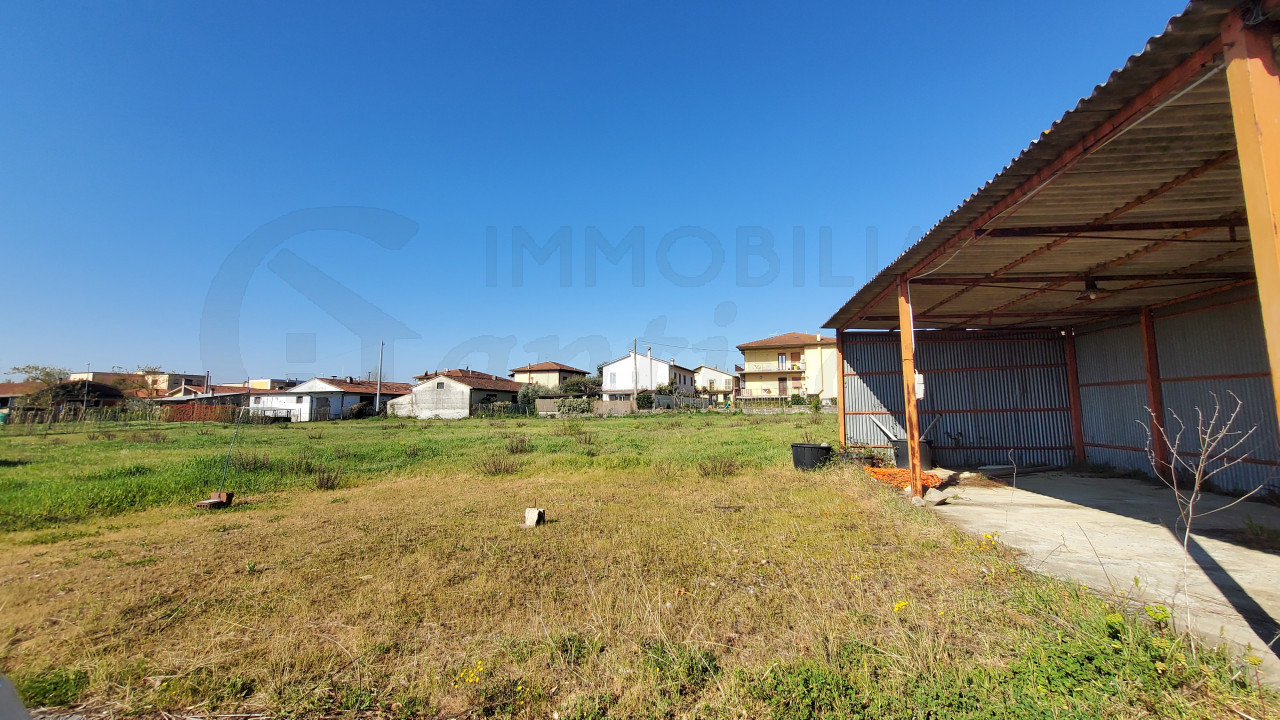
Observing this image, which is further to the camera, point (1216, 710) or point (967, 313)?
point (967, 313)

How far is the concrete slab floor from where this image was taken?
3516 millimetres

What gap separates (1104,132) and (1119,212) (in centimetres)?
233

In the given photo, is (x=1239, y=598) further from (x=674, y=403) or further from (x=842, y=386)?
(x=674, y=403)

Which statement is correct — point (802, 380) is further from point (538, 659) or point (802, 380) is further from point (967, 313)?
→ point (538, 659)

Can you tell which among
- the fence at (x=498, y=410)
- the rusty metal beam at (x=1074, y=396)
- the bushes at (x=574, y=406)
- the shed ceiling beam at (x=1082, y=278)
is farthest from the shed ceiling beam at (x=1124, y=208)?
the fence at (x=498, y=410)

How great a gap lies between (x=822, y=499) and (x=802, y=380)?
4206cm

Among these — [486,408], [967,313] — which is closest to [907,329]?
→ [967,313]

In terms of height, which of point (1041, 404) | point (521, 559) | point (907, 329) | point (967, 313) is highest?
point (967, 313)

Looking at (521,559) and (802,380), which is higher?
(802,380)

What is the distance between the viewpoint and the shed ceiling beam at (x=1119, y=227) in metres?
5.52

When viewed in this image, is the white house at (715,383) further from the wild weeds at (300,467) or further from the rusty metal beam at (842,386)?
the wild weeds at (300,467)

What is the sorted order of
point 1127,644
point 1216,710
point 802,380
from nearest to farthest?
point 1216,710 → point 1127,644 → point 802,380

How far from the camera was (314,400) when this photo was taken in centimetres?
4388

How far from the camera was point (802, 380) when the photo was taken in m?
48.0
